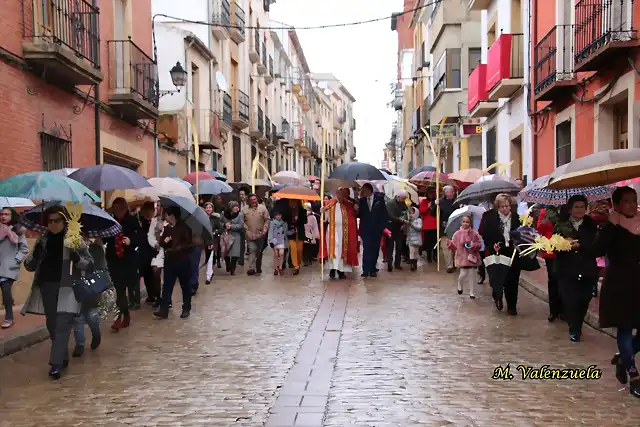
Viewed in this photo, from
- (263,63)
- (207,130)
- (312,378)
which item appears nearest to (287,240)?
(312,378)

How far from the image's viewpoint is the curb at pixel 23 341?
24.8 feet

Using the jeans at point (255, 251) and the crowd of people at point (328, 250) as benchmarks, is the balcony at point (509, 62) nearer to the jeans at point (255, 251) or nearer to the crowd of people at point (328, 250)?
the crowd of people at point (328, 250)

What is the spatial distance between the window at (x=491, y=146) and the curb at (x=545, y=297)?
10517 mm

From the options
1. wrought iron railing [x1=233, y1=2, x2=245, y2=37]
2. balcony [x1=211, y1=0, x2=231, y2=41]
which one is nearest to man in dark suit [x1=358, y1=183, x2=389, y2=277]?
balcony [x1=211, y1=0, x2=231, y2=41]

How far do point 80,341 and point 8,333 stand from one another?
1.30 meters

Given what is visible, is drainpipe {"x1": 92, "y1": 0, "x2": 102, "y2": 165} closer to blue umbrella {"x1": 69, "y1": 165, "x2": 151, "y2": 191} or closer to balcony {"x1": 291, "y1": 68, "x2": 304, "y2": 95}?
blue umbrella {"x1": 69, "y1": 165, "x2": 151, "y2": 191}

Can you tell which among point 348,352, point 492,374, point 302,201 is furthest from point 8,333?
point 302,201

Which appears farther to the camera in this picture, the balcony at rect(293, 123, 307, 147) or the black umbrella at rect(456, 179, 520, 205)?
the balcony at rect(293, 123, 307, 147)

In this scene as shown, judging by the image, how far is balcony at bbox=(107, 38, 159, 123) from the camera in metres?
16.0

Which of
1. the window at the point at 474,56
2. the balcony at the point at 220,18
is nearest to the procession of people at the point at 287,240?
the window at the point at 474,56

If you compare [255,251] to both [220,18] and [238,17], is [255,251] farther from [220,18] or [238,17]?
[238,17]

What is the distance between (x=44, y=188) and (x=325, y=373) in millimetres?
3127

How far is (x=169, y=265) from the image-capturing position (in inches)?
380

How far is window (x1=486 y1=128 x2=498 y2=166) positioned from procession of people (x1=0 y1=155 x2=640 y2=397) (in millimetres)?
7010
